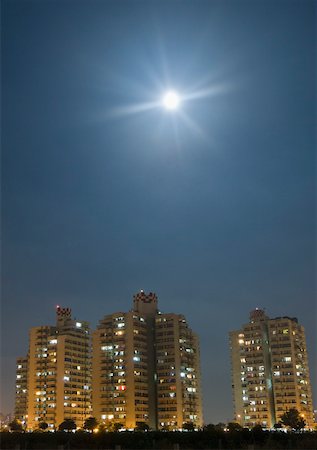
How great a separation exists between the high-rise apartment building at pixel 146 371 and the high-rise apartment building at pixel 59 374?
551 inches

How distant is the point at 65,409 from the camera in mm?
156250

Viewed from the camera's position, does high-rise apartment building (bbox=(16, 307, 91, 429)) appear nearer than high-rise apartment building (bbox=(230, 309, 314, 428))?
No

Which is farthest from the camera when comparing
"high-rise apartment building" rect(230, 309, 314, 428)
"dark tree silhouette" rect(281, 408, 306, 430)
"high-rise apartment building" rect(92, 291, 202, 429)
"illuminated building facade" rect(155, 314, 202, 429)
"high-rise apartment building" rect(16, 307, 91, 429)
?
"high-rise apartment building" rect(16, 307, 91, 429)

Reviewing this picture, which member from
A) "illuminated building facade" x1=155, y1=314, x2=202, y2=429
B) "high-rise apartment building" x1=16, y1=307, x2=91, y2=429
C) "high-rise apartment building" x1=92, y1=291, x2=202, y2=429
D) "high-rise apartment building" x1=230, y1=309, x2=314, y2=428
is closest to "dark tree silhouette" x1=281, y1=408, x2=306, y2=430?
"high-rise apartment building" x1=230, y1=309, x2=314, y2=428

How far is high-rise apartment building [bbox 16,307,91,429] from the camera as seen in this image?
157125 mm

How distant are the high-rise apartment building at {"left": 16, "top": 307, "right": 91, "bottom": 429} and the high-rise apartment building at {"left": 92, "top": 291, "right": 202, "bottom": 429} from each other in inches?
551

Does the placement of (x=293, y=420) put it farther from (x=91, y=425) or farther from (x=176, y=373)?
(x=91, y=425)

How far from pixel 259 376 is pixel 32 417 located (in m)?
63.1

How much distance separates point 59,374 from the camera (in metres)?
163

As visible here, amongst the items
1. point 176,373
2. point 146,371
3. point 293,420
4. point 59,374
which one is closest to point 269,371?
point 293,420

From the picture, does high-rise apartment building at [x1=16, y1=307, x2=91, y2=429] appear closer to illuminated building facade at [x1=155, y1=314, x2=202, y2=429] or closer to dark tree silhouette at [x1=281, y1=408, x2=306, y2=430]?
illuminated building facade at [x1=155, y1=314, x2=202, y2=429]

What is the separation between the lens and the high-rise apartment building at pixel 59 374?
516ft

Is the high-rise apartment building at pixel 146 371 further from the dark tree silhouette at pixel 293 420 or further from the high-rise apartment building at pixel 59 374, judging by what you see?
the dark tree silhouette at pixel 293 420

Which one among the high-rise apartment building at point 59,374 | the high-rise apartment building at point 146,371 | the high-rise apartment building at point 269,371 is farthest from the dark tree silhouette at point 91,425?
the high-rise apartment building at point 269,371
